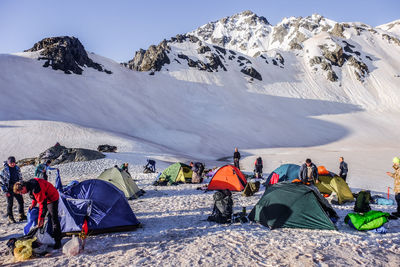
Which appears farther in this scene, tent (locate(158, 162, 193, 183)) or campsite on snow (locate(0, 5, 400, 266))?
tent (locate(158, 162, 193, 183))

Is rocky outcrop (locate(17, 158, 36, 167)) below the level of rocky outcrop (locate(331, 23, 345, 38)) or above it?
below

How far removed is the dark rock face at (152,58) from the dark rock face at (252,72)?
22.4 metres

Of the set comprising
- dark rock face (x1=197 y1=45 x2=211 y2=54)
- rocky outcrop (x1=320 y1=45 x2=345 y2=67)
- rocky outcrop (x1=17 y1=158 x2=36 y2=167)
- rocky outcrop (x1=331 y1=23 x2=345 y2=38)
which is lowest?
rocky outcrop (x1=17 y1=158 x2=36 y2=167)

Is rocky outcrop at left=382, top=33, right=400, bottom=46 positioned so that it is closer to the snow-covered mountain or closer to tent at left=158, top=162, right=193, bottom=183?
A: the snow-covered mountain

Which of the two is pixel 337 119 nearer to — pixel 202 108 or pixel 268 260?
pixel 202 108

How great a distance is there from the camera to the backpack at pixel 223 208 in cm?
809

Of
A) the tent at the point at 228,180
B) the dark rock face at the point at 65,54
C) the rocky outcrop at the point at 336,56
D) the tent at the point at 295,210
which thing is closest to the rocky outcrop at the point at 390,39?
the rocky outcrop at the point at 336,56

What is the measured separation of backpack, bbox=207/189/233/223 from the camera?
8086 mm

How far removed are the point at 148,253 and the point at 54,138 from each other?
26.6 meters

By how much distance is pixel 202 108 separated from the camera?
55.3 meters

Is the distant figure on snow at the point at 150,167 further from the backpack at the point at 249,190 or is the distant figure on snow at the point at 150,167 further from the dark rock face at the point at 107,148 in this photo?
the backpack at the point at 249,190

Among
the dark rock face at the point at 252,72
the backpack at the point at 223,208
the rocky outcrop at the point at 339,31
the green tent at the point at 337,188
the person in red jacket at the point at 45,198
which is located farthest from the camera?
the rocky outcrop at the point at 339,31

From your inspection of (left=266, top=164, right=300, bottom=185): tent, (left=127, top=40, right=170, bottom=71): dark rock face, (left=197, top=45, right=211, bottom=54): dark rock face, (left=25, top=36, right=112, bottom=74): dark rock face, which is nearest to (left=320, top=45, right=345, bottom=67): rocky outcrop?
(left=197, top=45, right=211, bottom=54): dark rock face

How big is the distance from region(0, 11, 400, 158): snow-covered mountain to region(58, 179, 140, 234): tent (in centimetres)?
2569
